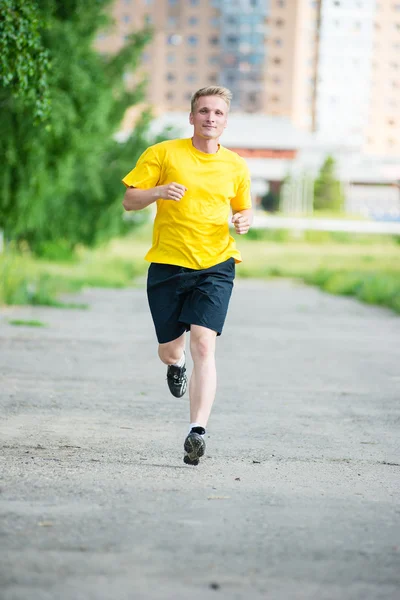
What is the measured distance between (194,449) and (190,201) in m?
1.32

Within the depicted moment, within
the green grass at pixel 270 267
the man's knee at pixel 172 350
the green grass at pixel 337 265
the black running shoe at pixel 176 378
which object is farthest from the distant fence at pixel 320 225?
the man's knee at pixel 172 350

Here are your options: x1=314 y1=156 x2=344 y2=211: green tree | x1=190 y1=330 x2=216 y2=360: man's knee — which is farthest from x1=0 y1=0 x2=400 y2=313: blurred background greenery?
x1=314 y1=156 x2=344 y2=211: green tree

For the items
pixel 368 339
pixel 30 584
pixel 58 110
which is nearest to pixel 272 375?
pixel 368 339

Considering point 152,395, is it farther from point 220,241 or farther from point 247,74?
point 247,74

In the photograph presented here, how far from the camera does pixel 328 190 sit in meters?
69.0

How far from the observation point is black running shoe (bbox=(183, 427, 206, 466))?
5883mm

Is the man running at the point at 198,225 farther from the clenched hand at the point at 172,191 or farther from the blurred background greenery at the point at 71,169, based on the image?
the blurred background greenery at the point at 71,169

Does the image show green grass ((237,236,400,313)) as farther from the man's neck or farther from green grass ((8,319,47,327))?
the man's neck

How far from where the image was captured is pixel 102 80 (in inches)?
744

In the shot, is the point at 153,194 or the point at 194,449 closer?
the point at 194,449

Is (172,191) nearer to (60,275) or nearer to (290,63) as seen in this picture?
(60,275)

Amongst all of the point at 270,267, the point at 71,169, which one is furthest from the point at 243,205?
the point at 270,267

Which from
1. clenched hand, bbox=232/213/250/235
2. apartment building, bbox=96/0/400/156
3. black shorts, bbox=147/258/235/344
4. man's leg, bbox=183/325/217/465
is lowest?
man's leg, bbox=183/325/217/465

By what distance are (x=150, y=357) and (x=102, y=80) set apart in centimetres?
854
